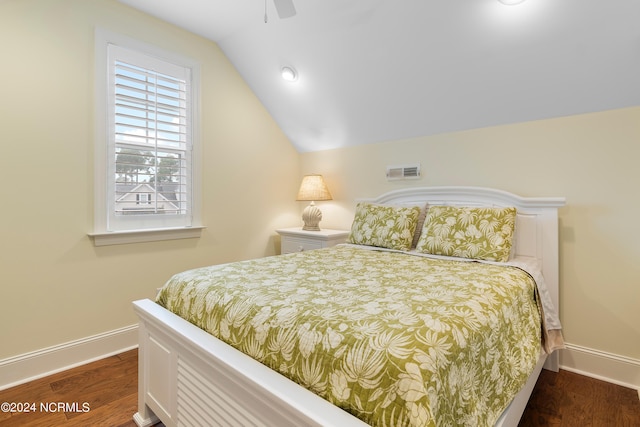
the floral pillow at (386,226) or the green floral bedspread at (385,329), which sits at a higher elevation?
the floral pillow at (386,226)

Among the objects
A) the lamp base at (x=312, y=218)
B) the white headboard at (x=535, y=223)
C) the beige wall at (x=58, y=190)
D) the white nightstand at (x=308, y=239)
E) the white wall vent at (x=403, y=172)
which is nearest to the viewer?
the beige wall at (x=58, y=190)

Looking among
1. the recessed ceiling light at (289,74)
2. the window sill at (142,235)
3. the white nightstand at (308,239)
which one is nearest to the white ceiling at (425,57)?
the recessed ceiling light at (289,74)

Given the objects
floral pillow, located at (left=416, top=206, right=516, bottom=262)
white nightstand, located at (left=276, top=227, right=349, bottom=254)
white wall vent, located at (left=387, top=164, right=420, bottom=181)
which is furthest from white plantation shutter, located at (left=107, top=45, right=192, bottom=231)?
floral pillow, located at (left=416, top=206, right=516, bottom=262)

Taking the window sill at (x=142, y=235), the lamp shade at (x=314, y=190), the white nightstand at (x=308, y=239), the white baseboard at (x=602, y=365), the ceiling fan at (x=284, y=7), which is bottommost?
the white baseboard at (x=602, y=365)

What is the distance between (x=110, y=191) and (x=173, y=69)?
112 centimetres

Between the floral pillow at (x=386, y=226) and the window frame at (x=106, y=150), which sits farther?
the floral pillow at (x=386, y=226)

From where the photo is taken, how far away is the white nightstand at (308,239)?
3.08 m

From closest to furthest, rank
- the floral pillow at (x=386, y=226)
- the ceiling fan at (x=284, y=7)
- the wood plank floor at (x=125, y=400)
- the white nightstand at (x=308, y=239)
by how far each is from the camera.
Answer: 1. the ceiling fan at (x=284, y=7)
2. the wood plank floor at (x=125, y=400)
3. the floral pillow at (x=386, y=226)
4. the white nightstand at (x=308, y=239)

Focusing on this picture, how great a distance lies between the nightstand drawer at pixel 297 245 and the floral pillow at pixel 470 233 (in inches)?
42.4

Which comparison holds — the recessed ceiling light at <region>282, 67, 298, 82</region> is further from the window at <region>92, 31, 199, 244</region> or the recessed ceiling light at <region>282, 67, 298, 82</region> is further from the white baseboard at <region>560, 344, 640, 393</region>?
the white baseboard at <region>560, 344, 640, 393</region>

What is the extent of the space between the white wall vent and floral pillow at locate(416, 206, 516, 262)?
610 mm

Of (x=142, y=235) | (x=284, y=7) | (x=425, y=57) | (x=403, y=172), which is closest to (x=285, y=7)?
(x=284, y=7)

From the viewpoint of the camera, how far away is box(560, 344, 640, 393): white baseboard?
1996 millimetres

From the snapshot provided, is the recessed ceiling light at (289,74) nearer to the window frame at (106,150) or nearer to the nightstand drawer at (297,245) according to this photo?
the window frame at (106,150)
